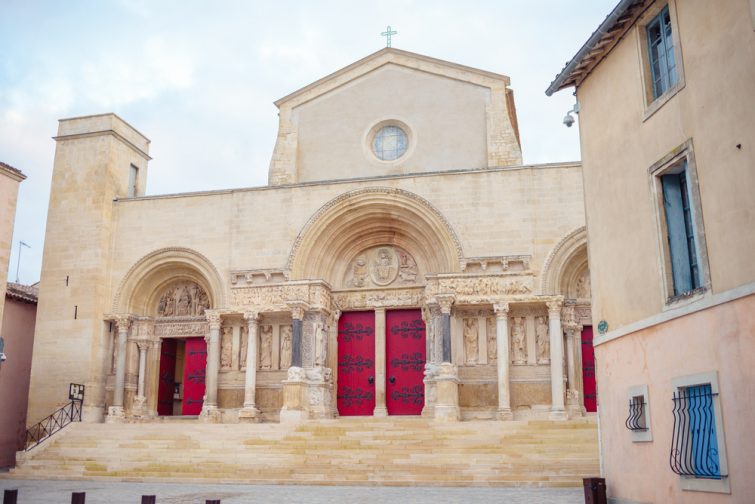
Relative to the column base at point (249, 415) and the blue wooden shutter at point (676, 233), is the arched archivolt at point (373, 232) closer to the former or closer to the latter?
the column base at point (249, 415)

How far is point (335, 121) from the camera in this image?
21125 millimetres

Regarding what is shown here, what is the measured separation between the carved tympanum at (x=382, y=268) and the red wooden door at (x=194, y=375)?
14.4 ft

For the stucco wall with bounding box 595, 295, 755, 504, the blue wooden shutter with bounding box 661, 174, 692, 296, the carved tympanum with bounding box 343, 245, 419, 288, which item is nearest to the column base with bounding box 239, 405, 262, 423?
the carved tympanum with bounding box 343, 245, 419, 288

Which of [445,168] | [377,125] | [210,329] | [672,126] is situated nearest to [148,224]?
[210,329]

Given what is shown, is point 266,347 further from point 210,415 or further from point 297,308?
point 210,415

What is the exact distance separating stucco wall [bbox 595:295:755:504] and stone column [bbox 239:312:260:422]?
10.2 metres

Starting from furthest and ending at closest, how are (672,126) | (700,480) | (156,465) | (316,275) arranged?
(316,275), (156,465), (672,126), (700,480)

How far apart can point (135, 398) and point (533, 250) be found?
1099 centimetres

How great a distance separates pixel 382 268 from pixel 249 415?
5051mm

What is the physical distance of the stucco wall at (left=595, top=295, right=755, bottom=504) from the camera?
7.38 meters

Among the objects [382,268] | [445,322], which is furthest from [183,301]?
[445,322]

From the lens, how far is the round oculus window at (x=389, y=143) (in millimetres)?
20688

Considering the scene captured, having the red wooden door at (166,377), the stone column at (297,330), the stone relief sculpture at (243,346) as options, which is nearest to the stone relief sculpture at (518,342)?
the stone column at (297,330)

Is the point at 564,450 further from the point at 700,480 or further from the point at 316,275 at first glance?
the point at 316,275
